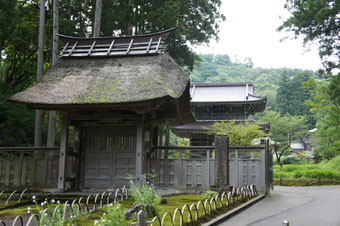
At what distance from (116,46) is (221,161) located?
22.8 ft

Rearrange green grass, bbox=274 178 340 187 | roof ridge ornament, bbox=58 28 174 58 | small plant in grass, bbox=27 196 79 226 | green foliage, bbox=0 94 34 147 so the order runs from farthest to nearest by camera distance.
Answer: green grass, bbox=274 178 340 187
green foliage, bbox=0 94 34 147
roof ridge ornament, bbox=58 28 174 58
small plant in grass, bbox=27 196 79 226

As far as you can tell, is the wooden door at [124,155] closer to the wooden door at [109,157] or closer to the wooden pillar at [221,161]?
the wooden door at [109,157]

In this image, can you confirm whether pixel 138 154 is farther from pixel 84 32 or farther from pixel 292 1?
pixel 292 1

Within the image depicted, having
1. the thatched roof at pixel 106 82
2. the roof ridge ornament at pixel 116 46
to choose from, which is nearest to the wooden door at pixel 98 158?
the thatched roof at pixel 106 82

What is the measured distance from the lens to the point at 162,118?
14.0 metres

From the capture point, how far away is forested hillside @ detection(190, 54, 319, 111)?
69350mm

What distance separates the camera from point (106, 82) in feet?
41.8

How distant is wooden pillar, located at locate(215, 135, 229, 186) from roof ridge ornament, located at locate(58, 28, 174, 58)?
4670 mm

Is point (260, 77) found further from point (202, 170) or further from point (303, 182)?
point (202, 170)

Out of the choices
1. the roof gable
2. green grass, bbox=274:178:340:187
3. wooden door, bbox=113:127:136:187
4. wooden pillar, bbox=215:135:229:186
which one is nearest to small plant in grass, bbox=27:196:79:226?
wooden pillar, bbox=215:135:229:186

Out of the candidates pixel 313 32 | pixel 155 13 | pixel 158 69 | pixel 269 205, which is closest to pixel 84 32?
pixel 155 13

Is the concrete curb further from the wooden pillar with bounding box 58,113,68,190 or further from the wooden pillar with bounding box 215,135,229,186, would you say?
the wooden pillar with bounding box 58,113,68,190

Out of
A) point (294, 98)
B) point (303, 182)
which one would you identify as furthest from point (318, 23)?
point (294, 98)

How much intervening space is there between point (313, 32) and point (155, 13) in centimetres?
944
